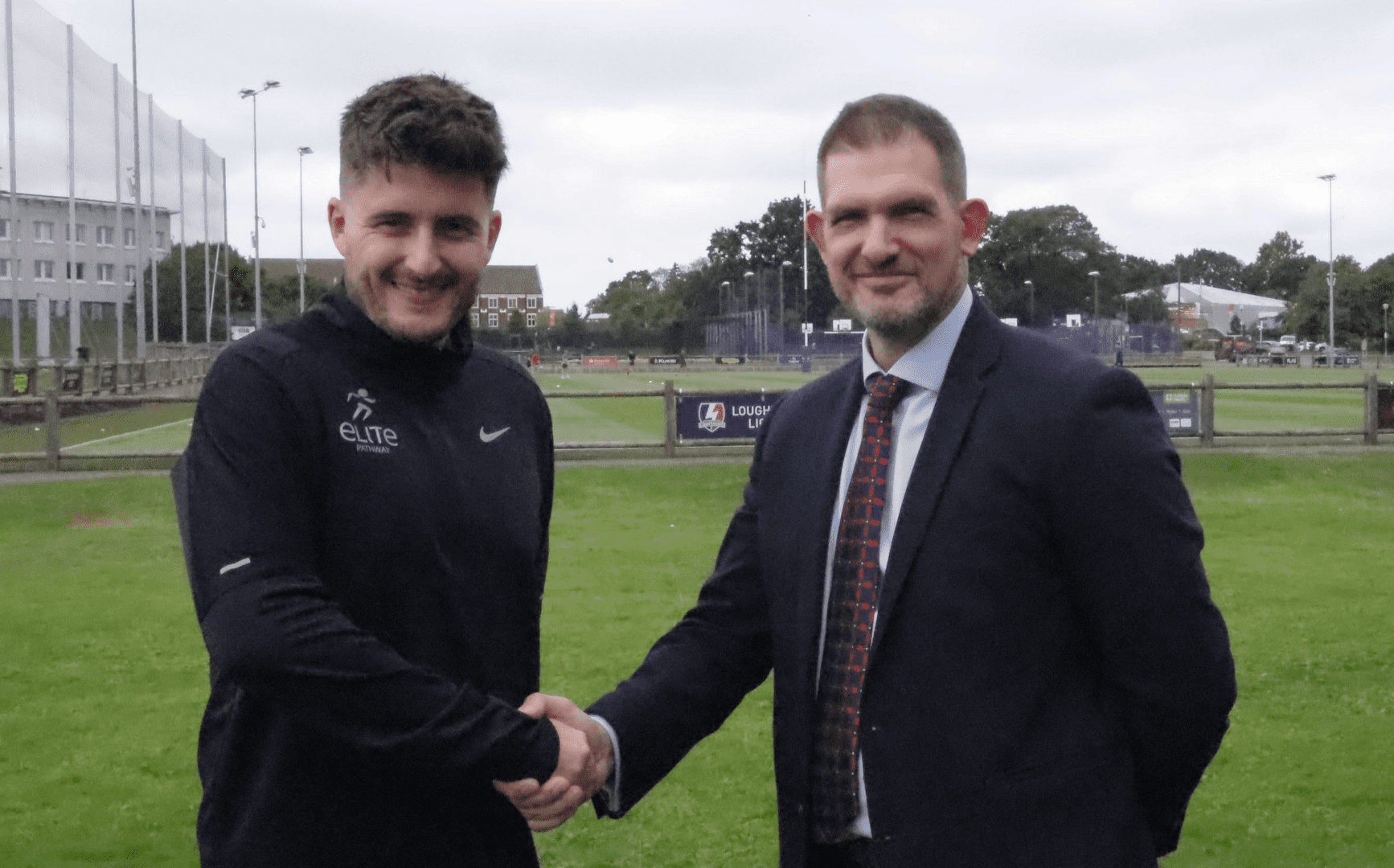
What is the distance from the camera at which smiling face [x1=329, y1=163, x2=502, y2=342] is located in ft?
8.27

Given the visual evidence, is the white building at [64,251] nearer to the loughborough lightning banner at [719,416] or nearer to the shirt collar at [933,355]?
the loughborough lightning banner at [719,416]

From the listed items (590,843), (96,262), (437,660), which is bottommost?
(590,843)

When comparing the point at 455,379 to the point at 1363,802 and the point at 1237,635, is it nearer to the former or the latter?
the point at 1363,802

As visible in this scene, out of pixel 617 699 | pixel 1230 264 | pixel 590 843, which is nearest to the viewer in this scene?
pixel 617 699

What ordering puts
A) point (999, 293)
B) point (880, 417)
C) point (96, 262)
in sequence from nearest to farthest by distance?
point (880, 417) < point (96, 262) < point (999, 293)

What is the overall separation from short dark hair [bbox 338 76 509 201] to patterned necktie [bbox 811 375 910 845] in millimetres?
937

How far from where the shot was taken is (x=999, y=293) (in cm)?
11106

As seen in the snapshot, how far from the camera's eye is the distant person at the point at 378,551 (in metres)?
2.26

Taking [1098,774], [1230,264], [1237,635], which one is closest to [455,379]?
[1098,774]

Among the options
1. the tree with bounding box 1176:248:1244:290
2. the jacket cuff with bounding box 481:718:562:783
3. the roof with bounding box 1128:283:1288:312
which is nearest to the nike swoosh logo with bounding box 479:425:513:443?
the jacket cuff with bounding box 481:718:562:783

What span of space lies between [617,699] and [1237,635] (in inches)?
266

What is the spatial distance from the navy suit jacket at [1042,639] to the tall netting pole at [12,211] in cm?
3042

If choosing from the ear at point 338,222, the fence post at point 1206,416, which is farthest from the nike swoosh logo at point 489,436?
the fence post at point 1206,416

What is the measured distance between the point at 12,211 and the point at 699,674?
3267 cm
